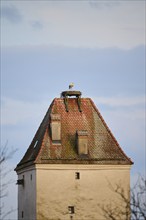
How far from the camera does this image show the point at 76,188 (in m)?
60.7

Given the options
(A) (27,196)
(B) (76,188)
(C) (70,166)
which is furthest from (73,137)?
(A) (27,196)

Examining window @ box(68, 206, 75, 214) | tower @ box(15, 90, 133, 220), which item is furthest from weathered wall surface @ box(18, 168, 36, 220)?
window @ box(68, 206, 75, 214)

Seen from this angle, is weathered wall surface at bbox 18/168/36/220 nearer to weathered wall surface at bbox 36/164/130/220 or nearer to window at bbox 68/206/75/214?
weathered wall surface at bbox 36/164/130/220

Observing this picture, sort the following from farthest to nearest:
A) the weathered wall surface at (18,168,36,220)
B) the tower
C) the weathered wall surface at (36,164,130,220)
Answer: the weathered wall surface at (18,168,36,220)
the tower
the weathered wall surface at (36,164,130,220)

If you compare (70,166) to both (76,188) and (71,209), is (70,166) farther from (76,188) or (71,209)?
(71,209)

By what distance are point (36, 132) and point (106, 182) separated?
7747mm

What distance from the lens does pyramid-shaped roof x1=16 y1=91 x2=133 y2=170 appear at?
6116cm

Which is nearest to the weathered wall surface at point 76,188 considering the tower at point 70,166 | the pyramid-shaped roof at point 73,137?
the tower at point 70,166

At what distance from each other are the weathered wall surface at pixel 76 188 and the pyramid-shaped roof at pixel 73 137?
1.76 feet

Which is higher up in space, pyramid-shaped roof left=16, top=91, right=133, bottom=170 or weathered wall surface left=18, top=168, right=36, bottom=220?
pyramid-shaped roof left=16, top=91, right=133, bottom=170

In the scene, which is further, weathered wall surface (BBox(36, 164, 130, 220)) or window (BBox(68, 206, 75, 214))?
window (BBox(68, 206, 75, 214))

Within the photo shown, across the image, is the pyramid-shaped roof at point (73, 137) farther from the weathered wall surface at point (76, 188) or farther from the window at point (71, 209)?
the window at point (71, 209)

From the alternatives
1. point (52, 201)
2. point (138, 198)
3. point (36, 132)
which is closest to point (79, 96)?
point (36, 132)

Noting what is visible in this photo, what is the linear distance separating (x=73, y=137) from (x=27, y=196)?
528 cm
